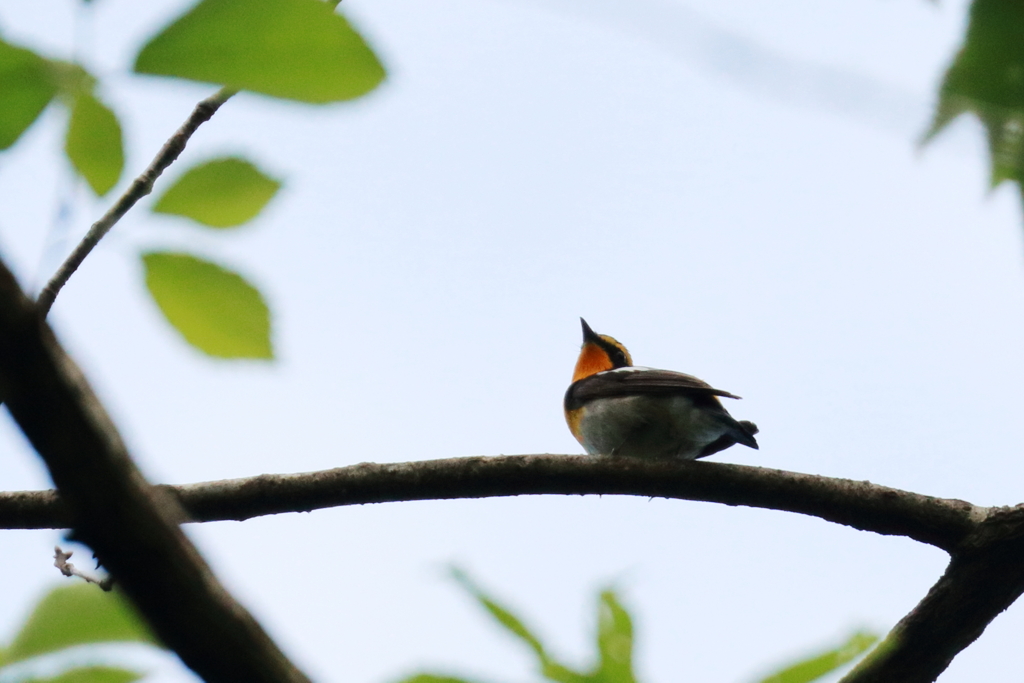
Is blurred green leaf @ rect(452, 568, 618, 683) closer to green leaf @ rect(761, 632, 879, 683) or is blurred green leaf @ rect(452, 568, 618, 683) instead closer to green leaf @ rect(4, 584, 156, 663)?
green leaf @ rect(761, 632, 879, 683)

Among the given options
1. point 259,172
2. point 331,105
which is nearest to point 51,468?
point 331,105

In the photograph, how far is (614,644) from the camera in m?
1.14

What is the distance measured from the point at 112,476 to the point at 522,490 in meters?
2.85

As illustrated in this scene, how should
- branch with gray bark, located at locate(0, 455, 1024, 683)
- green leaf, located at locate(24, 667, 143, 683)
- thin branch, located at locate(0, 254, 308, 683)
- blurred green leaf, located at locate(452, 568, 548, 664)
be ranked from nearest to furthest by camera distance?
thin branch, located at locate(0, 254, 308, 683)
blurred green leaf, located at locate(452, 568, 548, 664)
green leaf, located at locate(24, 667, 143, 683)
branch with gray bark, located at locate(0, 455, 1024, 683)

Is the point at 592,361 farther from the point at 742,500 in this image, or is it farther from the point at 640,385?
the point at 742,500

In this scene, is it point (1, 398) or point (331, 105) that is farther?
point (331, 105)

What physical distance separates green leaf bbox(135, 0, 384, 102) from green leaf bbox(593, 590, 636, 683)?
2.32 feet

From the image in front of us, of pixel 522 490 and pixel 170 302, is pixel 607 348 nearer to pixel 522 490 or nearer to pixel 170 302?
pixel 522 490

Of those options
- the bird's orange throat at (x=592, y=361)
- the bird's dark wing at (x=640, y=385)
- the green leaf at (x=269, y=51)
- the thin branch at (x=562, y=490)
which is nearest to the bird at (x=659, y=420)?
the bird's dark wing at (x=640, y=385)

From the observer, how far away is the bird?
5887mm

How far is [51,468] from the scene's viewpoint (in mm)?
895

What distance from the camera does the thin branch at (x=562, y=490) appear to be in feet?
11.4

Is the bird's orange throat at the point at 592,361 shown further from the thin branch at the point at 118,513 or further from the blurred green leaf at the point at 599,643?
the thin branch at the point at 118,513

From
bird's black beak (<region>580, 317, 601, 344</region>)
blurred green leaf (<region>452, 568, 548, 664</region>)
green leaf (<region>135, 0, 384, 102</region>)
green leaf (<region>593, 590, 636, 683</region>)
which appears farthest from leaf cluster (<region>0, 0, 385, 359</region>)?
bird's black beak (<region>580, 317, 601, 344</region>)
